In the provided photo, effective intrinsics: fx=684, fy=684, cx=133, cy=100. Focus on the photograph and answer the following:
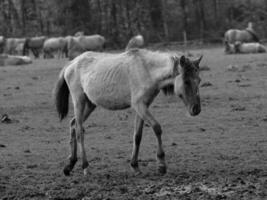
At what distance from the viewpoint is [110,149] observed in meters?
10.6

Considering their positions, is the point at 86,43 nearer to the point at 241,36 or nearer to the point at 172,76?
the point at 241,36

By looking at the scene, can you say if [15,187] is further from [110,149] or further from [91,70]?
[110,149]

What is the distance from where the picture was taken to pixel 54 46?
142 ft

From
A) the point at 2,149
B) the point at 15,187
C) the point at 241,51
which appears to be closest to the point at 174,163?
the point at 15,187

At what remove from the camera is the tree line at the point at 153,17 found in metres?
47.6

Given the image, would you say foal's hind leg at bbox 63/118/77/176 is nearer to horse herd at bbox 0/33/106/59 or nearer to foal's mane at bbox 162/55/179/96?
foal's mane at bbox 162/55/179/96

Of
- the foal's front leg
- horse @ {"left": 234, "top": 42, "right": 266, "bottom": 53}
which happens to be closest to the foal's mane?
the foal's front leg

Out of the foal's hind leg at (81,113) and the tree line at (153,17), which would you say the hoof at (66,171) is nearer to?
the foal's hind leg at (81,113)

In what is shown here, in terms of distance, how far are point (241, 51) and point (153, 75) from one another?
24660 mm

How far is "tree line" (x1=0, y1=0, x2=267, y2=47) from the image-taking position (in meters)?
47.6

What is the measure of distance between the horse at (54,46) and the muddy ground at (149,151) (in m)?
24.7

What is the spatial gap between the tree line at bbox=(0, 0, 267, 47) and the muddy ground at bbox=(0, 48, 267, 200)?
30.0 meters

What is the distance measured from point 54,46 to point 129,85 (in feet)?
115

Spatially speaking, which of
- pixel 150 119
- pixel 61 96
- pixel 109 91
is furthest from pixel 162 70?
pixel 61 96
